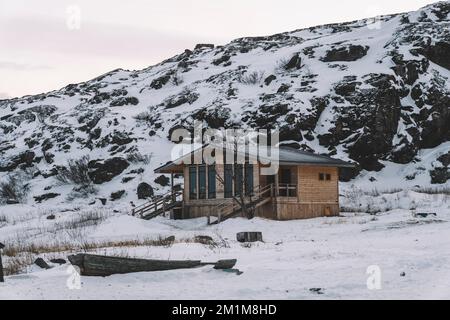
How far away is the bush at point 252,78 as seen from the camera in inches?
2880

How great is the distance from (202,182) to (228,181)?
5.82 ft

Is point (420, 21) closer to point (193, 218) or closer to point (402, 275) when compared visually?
point (193, 218)

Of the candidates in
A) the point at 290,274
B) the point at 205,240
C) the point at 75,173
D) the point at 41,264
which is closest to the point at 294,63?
the point at 75,173

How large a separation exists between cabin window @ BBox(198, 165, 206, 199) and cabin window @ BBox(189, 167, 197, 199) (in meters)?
0.36

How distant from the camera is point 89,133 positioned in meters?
71.1

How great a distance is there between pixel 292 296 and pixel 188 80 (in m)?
74.3

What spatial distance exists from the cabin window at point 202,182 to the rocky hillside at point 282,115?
55.3ft

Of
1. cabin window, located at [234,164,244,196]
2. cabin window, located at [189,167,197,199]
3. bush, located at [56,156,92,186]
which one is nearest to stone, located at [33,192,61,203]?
bush, located at [56,156,92,186]

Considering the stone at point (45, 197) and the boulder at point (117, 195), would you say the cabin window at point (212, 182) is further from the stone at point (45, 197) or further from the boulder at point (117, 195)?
the stone at point (45, 197)

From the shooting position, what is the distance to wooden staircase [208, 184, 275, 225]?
1272 inches

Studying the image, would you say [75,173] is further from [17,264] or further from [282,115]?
[17,264]

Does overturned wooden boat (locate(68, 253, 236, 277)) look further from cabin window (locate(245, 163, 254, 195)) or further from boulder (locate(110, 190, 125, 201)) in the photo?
boulder (locate(110, 190, 125, 201))

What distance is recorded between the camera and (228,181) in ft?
114
